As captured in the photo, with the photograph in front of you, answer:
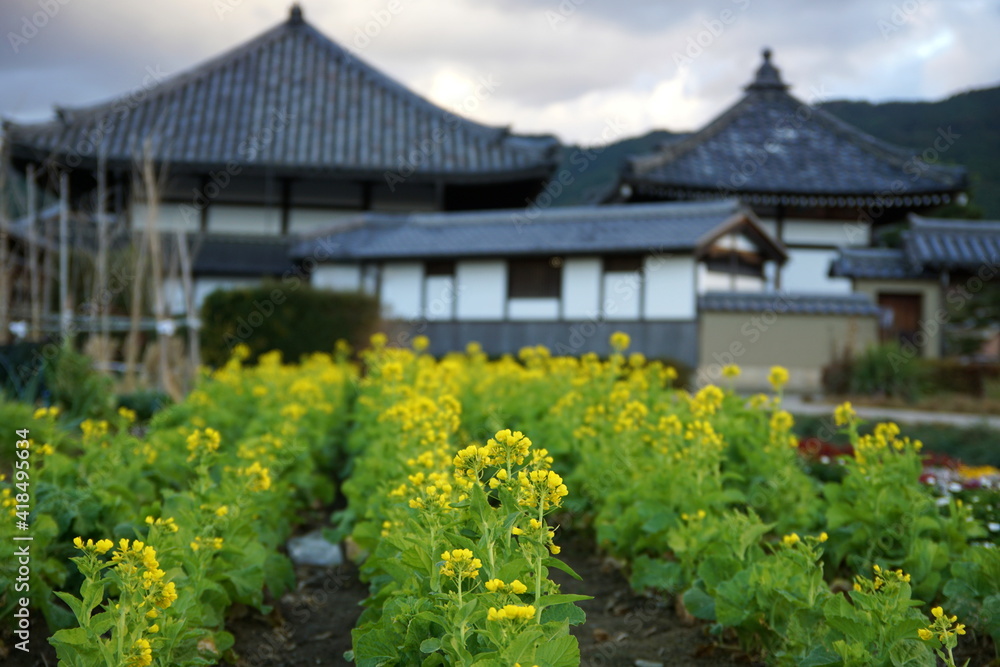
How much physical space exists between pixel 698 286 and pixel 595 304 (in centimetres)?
186

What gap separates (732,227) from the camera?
56.0 ft

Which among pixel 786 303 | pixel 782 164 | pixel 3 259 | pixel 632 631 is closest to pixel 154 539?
pixel 632 631

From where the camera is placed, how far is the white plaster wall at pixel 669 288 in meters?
16.2

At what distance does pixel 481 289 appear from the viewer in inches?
703

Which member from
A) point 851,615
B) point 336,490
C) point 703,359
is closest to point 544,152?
point 703,359

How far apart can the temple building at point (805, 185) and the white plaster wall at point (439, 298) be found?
16.2 feet

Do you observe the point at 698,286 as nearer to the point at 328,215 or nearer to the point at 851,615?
the point at 328,215

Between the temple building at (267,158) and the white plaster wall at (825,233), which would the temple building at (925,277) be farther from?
the temple building at (267,158)

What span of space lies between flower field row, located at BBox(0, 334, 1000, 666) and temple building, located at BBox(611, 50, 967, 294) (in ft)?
49.8

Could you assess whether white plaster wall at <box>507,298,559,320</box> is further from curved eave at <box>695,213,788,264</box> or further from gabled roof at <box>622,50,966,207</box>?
gabled roof at <box>622,50,966,207</box>

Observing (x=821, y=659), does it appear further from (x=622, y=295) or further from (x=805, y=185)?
(x=805, y=185)

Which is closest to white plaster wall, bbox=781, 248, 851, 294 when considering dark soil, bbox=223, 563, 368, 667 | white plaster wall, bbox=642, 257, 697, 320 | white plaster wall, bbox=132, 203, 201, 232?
white plaster wall, bbox=642, 257, 697, 320

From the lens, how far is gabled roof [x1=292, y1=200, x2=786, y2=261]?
16578 mm

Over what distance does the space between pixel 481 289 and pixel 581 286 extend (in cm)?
197
